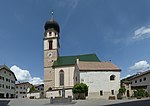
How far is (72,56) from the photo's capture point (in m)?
65.1

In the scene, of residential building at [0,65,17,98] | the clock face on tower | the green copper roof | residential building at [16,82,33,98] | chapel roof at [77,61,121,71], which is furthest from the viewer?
residential building at [16,82,33,98]

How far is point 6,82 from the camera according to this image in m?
66.0

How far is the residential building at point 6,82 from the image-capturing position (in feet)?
205

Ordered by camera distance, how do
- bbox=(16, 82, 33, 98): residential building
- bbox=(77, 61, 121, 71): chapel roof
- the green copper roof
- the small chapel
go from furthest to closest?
bbox=(16, 82, 33, 98): residential building < the green copper roof < bbox=(77, 61, 121, 71): chapel roof < the small chapel

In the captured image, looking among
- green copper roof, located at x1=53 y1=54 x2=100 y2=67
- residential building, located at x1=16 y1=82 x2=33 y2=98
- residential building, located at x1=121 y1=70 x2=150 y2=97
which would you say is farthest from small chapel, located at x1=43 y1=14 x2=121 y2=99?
residential building, located at x1=16 y1=82 x2=33 y2=98

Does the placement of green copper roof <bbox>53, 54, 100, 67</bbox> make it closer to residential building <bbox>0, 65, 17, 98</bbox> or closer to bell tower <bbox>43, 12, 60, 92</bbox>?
bell tower <bbox>43, 12, 60, 92</bbox>

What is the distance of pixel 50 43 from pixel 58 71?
10.7 meters

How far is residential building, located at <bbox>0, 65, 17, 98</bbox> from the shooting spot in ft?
205

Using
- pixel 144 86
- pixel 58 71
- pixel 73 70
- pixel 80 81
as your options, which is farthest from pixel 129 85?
pixel 58 71

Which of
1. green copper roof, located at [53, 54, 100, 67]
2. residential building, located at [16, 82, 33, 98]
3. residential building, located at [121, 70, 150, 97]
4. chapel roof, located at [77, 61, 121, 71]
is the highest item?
green copper roof, located at [53, 54, 100, 67]

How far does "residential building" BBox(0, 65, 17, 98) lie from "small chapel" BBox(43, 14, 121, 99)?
43.7 feet

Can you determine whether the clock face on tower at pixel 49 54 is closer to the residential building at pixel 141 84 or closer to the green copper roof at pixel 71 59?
the green copper roof at pixel 71 59

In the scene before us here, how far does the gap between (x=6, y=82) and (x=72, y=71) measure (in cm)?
2261

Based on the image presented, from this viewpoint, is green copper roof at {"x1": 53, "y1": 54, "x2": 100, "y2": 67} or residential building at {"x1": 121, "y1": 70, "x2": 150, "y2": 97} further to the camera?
green copper roof at {"x1": 53, "y1": 54, "x2": 100, "y2": 67}
